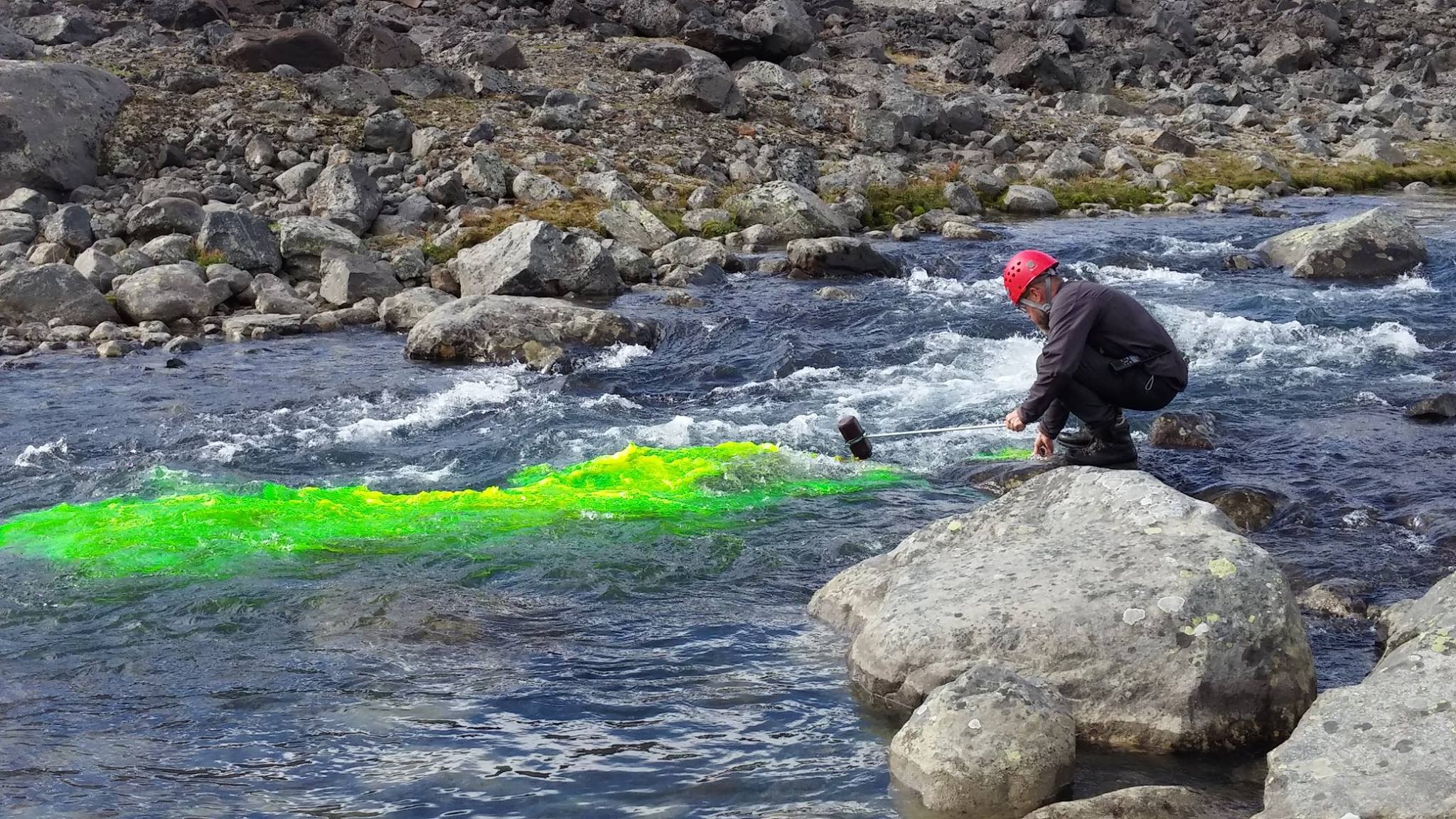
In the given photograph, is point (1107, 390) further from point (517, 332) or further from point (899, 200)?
point (899, 200)

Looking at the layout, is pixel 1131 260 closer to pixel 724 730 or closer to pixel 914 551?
pixel 914 551

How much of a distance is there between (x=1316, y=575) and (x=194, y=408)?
493 inches

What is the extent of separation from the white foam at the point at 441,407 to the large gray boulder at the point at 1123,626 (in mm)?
7988

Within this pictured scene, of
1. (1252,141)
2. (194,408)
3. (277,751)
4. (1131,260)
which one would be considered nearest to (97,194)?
(194,408)

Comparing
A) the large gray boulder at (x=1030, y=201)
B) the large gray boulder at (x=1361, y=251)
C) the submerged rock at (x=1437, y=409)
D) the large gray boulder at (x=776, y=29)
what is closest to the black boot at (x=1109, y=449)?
the submerged rock at (x=1437, y=409)

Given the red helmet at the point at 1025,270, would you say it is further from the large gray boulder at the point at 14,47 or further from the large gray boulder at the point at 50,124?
the large gray boulder at the point at 14,47

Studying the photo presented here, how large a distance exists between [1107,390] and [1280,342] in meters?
7.59

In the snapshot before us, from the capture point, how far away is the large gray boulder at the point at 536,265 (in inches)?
811

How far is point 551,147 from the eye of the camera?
30750mm

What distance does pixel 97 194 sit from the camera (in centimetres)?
2612

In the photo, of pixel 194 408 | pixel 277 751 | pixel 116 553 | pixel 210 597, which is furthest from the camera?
pixel 194 408

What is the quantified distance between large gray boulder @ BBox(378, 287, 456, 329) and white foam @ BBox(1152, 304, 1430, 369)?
425 inches

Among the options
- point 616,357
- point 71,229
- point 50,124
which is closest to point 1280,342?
point 616,357

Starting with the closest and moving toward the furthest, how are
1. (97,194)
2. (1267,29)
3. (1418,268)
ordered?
(1418,268) < (97,194) < (1267,29)
